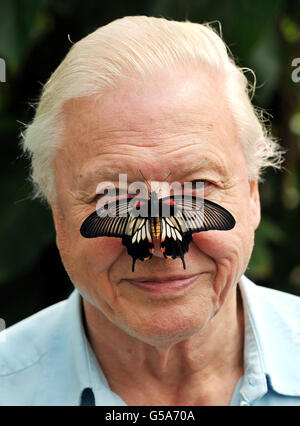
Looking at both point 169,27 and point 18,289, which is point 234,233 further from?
point 18,289

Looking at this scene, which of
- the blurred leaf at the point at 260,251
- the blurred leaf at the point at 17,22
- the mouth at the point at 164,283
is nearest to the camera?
the mouth at the point at 164,283

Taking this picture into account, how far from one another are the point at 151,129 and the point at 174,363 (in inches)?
31.1

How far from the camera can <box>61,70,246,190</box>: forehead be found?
1.63 m

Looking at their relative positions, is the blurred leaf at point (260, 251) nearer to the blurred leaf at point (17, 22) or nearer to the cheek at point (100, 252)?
the cheek at point (100, 252)

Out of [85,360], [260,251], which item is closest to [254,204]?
[85,360]

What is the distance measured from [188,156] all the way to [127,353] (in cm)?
69

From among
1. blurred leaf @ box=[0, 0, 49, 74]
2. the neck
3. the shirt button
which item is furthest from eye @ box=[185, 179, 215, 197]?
blurred leaf @ box=[0, 0, 49, 74]

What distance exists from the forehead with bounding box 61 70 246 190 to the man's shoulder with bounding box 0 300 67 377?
→ 2.09 feet

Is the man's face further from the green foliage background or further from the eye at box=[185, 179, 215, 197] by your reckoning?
the green foliage background

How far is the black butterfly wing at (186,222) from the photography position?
1.55 meters

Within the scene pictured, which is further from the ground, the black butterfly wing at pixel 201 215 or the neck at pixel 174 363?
the black butterfly wing at pixel 201 215

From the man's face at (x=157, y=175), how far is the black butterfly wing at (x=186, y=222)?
7 centimetres

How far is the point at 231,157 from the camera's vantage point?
1.79m

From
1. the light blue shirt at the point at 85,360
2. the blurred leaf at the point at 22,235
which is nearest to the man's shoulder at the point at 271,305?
the light blue shirt at the point at 85,360
